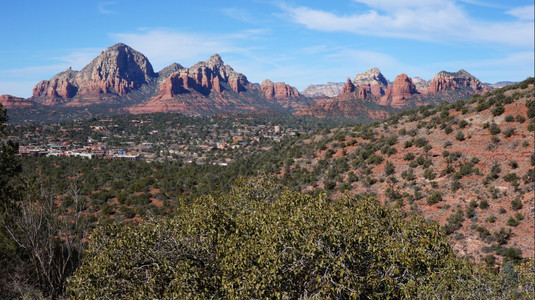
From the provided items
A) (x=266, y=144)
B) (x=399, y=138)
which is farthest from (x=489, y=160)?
(x=266, y=144)

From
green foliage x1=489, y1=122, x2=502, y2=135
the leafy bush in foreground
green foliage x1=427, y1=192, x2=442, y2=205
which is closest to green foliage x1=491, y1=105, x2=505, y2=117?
green foliage x1=489, y1=122, x2=502, y2=135

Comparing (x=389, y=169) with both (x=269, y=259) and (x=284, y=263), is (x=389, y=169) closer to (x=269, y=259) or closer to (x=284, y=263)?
(x=284, y=263)

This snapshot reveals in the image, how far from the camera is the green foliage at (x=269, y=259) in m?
9.91

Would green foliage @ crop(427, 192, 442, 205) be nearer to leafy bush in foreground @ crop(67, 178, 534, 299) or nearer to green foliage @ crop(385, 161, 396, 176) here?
green foliage @ crop(385, 161, 396, 176)

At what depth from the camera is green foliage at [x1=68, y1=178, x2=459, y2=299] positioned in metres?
9.91

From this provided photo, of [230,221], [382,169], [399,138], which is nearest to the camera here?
[230,221]

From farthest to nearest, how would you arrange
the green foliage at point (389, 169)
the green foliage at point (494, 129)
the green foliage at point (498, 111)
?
the green foliage at point (498, 111) < the green foliage at point (389, 169) < the green foliage at point (494, 129)

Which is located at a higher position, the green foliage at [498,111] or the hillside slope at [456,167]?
the green foliage at [498,111]

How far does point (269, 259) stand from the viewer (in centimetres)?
1020

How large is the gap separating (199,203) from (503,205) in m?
27.1

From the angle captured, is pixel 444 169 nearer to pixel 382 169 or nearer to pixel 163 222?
pixel 382 169

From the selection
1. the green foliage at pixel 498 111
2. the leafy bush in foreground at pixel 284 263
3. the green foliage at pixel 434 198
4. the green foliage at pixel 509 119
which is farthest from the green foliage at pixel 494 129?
the leafy bush in foreground at pixel 284 263

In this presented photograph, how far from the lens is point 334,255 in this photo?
10117 millimetres

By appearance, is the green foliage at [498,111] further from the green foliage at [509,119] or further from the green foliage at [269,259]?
the green foliage at [269,259]
